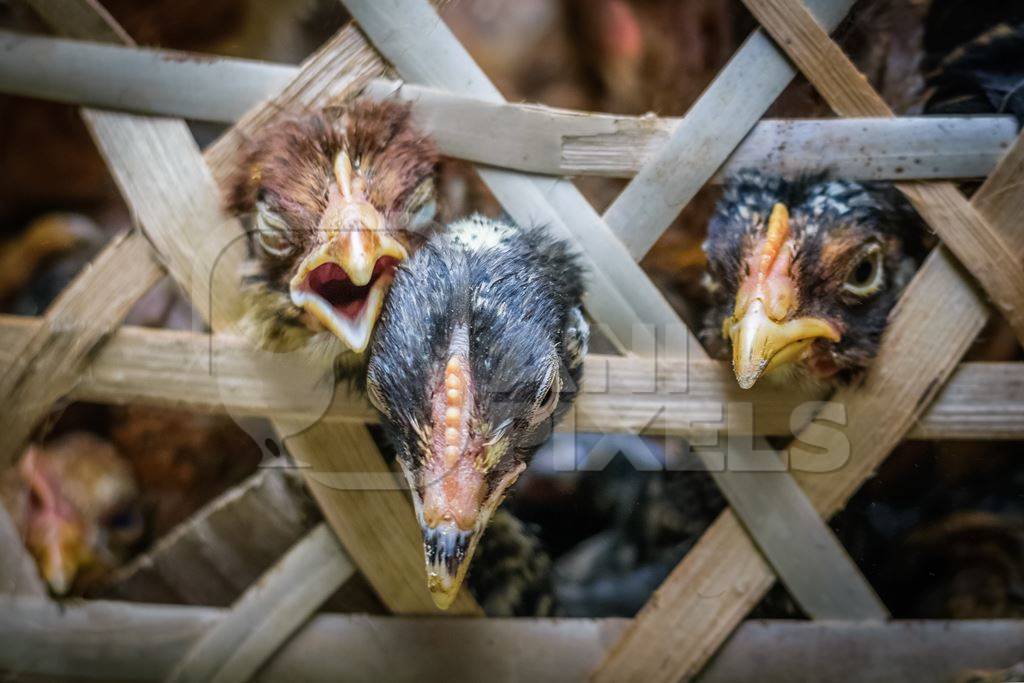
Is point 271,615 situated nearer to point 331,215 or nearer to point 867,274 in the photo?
point 331,215

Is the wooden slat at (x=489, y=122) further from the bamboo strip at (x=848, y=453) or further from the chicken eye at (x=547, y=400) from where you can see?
the chicken eye at (x=547, y=400)

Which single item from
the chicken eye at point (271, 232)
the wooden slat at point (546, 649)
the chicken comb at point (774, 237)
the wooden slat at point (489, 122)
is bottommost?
the wooden slat at point (546, 649)

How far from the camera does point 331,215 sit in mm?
858

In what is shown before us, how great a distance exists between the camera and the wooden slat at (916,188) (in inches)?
38.0

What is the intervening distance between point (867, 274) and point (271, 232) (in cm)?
78

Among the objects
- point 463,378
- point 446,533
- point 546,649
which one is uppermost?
point 463,378

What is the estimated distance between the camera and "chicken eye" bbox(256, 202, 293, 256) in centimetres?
92

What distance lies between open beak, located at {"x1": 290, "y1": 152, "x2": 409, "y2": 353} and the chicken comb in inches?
16.7

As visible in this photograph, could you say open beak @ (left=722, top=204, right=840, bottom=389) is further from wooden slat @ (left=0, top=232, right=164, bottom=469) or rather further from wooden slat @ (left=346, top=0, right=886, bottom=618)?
wooden slat @ (left=0, top=232, right=164, bottom=469)

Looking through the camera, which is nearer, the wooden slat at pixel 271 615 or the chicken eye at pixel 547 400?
the chicken eye at pixel 547 400

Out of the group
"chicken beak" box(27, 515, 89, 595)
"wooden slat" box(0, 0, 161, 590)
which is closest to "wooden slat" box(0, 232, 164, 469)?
"wooden slat" box(0, 0, 161, 590)

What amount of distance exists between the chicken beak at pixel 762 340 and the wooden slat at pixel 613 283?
132mm

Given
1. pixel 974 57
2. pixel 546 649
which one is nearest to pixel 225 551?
pixel 546 649

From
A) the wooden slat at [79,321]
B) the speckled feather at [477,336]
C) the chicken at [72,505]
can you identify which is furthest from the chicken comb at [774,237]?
the chicken at [72,505]
